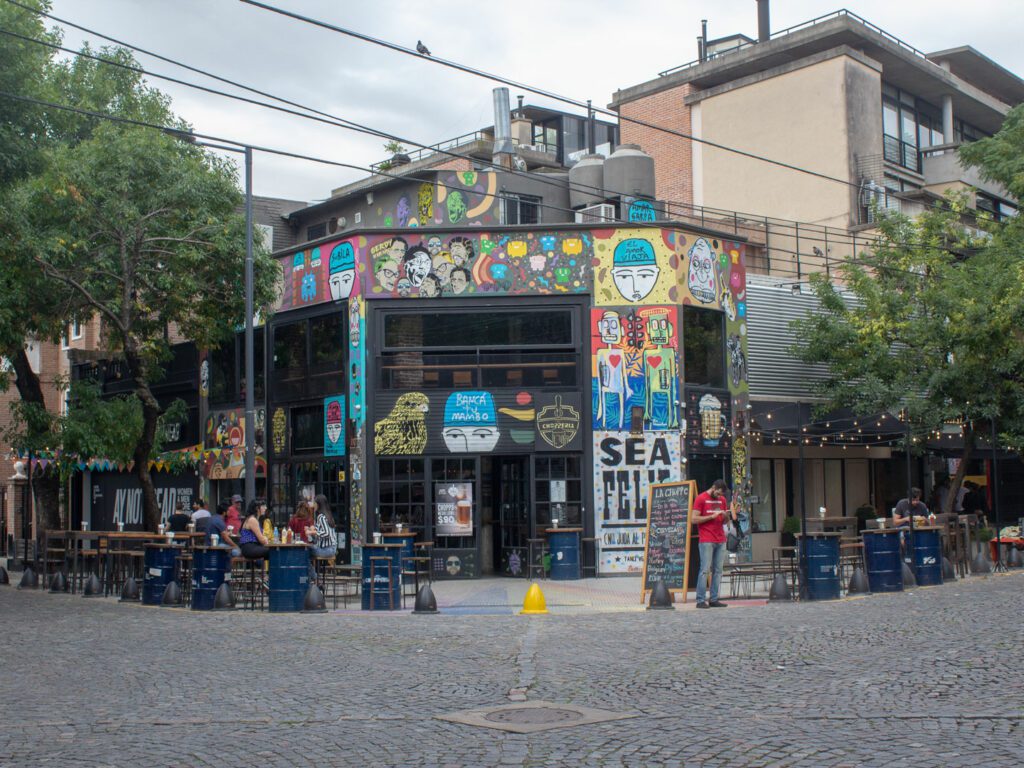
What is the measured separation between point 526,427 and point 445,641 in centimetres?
1052

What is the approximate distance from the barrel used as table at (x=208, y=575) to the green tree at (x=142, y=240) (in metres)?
6.37

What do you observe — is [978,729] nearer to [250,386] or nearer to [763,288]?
[250,386]

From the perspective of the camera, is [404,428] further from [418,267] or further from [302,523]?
[302,523]

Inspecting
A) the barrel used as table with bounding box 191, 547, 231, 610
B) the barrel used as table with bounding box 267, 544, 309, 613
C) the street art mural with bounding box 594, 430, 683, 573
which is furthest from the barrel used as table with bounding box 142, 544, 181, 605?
the street art mural with bounding box 594, 430, 683, 573

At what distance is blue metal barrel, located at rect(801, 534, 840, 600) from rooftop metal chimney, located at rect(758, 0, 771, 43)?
27158 mm

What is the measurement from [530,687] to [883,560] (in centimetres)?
992

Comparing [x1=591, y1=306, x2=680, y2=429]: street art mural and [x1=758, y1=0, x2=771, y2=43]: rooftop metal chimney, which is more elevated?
[x1=758, y1=0, x2=771, y2=43]: rooftop metal chimney

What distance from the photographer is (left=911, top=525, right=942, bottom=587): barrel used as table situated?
18828 mm

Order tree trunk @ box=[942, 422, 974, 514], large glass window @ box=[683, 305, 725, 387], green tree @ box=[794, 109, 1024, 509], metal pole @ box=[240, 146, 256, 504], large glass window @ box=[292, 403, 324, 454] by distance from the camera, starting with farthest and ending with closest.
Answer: tree trunk @ box=[942, 422, 974, 514], green tree @ box=[794, 109, 1024, 509], large glass window @ box=[292, 403, 324, 454], large glass window @ box=[683, 305, 725, 387], metal pole @ box=[240, 146, 256, 504]

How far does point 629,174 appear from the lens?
31.4 metres

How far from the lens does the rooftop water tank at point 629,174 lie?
103 ft

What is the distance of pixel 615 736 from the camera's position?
7805mm

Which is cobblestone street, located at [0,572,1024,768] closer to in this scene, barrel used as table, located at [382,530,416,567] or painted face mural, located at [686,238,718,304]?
barrel used as table, located at [382,530,416,567]

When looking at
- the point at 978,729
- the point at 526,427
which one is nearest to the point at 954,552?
the point at 526,427
